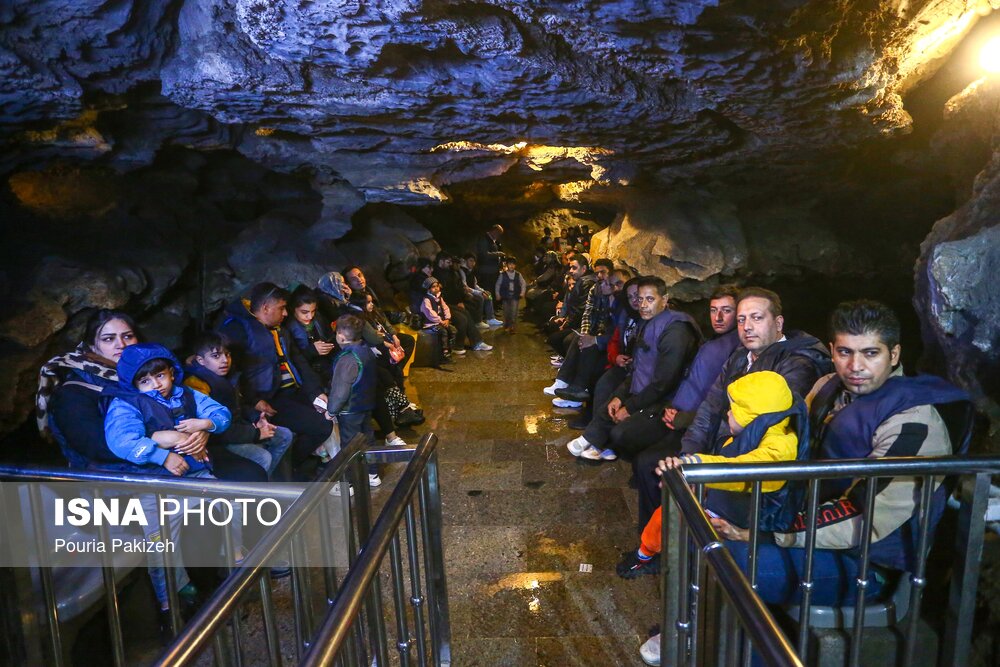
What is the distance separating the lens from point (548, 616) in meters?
3.19

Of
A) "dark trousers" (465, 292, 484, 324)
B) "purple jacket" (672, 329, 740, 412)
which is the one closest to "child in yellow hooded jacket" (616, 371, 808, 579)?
"purple jacket" (672, 329, 740, 412)

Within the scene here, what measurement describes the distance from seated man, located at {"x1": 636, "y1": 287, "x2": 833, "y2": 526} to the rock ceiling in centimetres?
204

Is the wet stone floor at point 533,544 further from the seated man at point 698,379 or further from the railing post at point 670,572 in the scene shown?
the railing post at point 670,572

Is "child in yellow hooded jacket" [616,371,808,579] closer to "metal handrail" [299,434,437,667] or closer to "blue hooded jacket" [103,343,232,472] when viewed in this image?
"metal handrail" [299,434,437,667]

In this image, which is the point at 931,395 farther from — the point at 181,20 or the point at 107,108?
the point at 107,108

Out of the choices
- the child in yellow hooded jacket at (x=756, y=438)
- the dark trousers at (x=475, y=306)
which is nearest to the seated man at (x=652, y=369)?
the child in yellow hooded jacket at (x=756, y=438)

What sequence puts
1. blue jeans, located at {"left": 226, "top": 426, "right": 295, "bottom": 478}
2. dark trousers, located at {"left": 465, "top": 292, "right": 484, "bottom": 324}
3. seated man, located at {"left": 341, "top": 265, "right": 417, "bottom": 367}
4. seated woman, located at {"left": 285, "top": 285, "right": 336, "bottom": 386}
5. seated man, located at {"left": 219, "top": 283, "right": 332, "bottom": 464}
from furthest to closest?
dark trousers, located at {"left": 465, "top": 292, "right": 484, "bottom": 324} < seated man, located at {"left": 341, "top": 265, "right": 417, "bottom": 367} < seated woman, located at {"left": 285, "top": 285, "right": 336, "bottom": 386} < seated man, located at {"left": 219, "top": 283, "right": 332, "bottom": 464} < blue jeans, located at {"left": 226, "top": 426, "right": 295, "bottom": 478}

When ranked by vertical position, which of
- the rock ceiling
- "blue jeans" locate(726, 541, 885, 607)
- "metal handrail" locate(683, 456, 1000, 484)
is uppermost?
the rock ceiling

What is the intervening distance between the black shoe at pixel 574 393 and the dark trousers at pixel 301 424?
9.67 ft

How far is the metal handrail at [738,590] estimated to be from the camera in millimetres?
1052

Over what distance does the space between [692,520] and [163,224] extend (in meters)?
10.2

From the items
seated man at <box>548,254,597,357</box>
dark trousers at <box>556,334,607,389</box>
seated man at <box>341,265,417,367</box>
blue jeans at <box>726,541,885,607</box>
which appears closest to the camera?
blue jeans at <box>726,541,885,607</box>

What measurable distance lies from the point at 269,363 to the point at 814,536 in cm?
424

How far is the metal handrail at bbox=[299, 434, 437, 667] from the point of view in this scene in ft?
3.79
